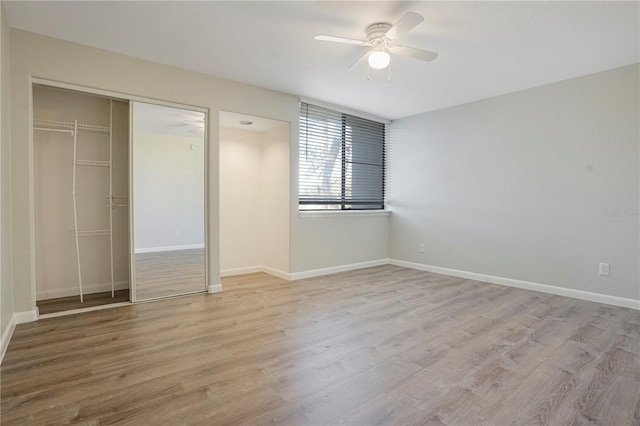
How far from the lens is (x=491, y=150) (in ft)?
14.8

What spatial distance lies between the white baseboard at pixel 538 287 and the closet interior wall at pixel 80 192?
4.27m

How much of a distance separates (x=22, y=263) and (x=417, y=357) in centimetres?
330

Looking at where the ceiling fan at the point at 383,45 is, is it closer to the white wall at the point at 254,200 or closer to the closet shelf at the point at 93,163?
the white wall at the point at 254,200

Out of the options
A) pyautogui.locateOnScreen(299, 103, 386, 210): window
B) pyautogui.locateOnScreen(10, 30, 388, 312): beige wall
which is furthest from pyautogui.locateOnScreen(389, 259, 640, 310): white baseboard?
pyautogui.locateOnScreen(299, 103, 386, 210): window

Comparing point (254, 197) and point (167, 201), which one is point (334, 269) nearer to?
point (254, 197)

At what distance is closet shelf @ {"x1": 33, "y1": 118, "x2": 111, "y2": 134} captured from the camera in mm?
3322

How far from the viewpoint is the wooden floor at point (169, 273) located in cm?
355

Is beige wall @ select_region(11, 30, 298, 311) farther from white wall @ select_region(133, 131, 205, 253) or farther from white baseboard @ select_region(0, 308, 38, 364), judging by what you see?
white wall @ select_region(133, 131, 205, 253)

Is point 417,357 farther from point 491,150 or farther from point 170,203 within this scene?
point 491,150

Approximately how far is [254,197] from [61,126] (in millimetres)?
2426

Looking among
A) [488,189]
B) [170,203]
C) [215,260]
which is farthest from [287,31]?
[488,189]

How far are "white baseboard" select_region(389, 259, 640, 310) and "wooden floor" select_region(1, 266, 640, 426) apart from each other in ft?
0.83

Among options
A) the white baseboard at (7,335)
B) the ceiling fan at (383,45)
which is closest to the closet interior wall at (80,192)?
the white baseboard at (7,335)

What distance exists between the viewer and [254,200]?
5055 millimetres
